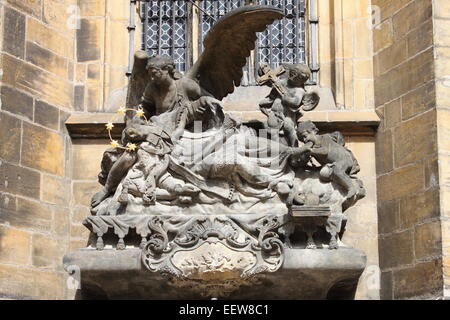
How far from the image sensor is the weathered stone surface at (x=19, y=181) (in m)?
8.16

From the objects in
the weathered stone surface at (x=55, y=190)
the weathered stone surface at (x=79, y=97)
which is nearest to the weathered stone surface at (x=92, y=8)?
the weathered stone surface at (x=79, y=97)

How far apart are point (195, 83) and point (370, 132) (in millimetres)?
1455

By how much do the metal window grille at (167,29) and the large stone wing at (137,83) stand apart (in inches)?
42.4

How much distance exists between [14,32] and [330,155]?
261 cm

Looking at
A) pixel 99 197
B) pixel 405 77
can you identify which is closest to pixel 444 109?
pixel 405 77

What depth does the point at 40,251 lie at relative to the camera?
8320 mm

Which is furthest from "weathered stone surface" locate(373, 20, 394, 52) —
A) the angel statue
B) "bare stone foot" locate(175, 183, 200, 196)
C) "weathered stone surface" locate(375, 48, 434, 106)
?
"bare stone foot" locate(175, 183, 200, 196)

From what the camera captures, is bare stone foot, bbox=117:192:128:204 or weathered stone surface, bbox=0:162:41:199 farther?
weathered stone surface, bbox=0:162:41:199

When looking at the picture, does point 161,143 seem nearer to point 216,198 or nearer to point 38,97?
point 216,198

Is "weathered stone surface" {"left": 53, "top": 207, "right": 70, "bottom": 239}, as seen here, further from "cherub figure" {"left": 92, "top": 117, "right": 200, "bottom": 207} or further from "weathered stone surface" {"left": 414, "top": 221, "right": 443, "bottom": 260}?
"weathered stone surface" {"left": 414, "top": 221, "right": 443, "bottom": 260}

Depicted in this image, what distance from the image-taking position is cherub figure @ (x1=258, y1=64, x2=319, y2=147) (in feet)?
26.7

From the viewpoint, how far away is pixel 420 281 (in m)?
7.80
